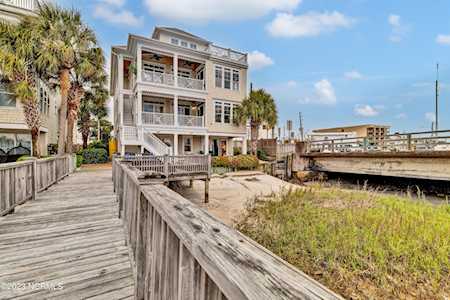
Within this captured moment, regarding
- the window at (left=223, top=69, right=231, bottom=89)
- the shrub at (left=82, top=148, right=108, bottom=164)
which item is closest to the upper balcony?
the window at (left=223, top=69, right=231, bottom=89)

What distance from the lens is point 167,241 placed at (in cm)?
134

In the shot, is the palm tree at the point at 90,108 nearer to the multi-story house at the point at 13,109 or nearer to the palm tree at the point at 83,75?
the multi-story house at the point at 13,109

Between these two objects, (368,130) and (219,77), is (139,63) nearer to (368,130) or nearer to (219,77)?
(219,77)

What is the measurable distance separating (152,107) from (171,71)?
3310mm

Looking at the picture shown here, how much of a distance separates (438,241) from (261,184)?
10702 mm

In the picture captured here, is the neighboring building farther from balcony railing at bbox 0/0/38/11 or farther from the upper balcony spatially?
balcony railing at bbox 0/0/38/11

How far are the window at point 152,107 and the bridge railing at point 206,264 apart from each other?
17.1m

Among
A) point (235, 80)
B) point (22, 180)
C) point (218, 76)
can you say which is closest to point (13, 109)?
point (22, 180)

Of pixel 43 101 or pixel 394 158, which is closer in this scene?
pixel 394 158

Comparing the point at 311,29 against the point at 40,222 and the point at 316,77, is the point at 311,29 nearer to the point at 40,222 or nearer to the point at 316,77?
the point at 316,77

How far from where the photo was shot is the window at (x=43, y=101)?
1422 cm

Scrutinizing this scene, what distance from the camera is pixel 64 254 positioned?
122 inches

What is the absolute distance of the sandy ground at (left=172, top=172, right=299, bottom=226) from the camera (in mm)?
9477

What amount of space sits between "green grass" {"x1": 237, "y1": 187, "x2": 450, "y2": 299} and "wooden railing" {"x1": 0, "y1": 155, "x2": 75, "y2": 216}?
4.80 metres
